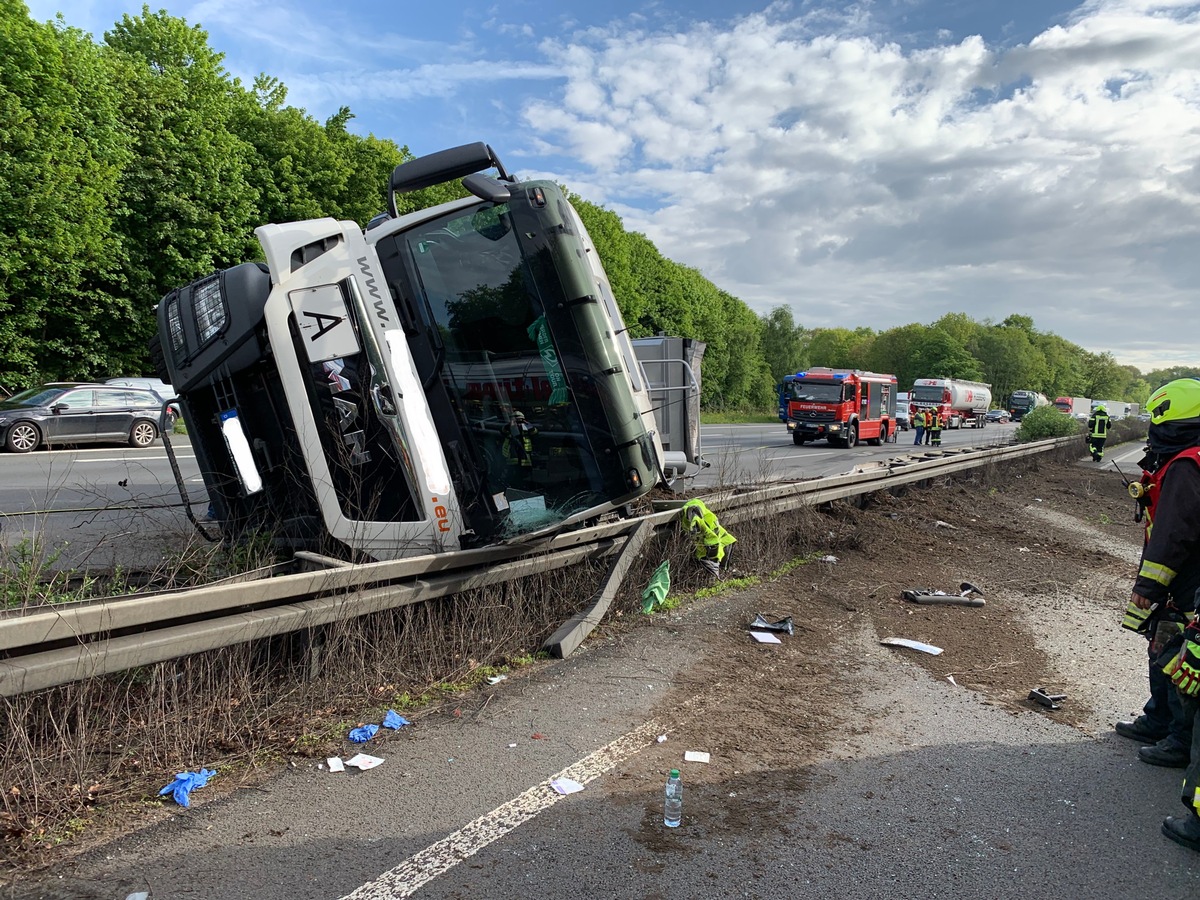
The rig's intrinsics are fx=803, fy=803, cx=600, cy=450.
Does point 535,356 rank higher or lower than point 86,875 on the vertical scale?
higher

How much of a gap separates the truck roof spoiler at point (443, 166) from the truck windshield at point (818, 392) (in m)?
23.9

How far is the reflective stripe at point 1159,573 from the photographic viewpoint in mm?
3591

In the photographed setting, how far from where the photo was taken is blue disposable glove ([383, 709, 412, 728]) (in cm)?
374

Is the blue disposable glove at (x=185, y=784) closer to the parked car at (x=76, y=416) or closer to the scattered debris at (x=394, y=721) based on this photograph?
the scattered debris at (x=394, y=721)

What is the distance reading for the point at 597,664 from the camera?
4.70 metres

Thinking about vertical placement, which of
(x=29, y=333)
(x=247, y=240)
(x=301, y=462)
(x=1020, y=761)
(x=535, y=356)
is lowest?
(x=1020, y=761)

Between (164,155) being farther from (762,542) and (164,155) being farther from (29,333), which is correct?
(762,542)

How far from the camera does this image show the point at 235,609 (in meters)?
3.57

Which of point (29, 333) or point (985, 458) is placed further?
point (29, 333)

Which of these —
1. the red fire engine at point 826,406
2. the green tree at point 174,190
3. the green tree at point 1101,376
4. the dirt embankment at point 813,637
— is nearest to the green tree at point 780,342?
the red fire engine at point 826,406

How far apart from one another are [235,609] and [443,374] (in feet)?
5.80

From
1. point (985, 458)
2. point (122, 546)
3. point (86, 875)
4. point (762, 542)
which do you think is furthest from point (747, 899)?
point (985, 458)

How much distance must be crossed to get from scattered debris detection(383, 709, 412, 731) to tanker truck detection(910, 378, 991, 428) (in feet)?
154

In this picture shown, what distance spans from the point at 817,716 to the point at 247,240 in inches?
1054
